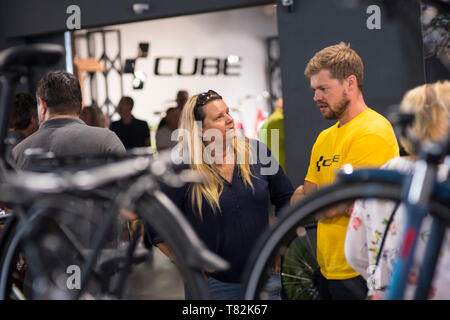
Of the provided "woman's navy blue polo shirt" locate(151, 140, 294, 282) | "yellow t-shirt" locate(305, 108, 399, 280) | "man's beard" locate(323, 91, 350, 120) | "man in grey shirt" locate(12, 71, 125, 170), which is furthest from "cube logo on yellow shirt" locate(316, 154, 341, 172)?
"man in grey shirt" locate(12, 71, 125, 170)

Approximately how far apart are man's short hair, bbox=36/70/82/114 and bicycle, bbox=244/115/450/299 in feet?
5.29

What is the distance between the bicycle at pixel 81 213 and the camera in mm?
1107

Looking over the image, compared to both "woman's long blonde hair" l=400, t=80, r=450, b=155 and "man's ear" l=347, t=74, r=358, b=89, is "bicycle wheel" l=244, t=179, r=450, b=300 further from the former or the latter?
"man's ear" l=347, t=74, r=358, b=89

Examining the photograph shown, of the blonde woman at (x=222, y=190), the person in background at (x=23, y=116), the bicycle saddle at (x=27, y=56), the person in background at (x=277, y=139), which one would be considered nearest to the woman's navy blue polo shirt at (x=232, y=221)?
the blonde woman at (x=222, y=190)

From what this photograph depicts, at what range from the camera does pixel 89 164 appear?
123cm

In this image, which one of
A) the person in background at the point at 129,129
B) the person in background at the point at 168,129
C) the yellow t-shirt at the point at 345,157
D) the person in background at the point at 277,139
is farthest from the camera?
the person in background at the point at 168,129

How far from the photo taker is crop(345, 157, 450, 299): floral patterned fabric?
131 cm

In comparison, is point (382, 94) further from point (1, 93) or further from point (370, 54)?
point (1, 93)

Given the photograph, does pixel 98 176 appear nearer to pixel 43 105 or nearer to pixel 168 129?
pixel 43 105

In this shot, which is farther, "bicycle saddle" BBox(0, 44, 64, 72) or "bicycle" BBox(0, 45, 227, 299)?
"bicycle saddle" BBox(0, 44, 64, 72)

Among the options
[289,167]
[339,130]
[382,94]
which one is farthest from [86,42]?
[339,130]

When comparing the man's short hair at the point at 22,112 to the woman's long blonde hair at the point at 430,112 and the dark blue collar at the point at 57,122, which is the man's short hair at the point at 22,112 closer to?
the dark blue collar at the point at 57,122
